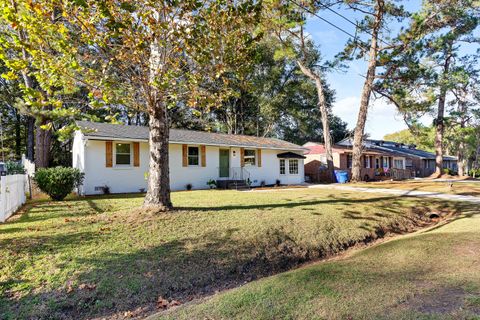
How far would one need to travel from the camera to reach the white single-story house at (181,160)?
1338cm

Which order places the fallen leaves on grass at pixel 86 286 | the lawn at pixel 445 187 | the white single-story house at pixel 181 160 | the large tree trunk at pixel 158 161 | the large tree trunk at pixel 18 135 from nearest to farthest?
1. the fallen leaves on grass at pixel 86 286
2. the large tree trunk at pixel 158 161
3. the white single-story house at pixel 181 160
4. the lawn at pixel 445 187
5. the large tree trunk at pixel 18 135

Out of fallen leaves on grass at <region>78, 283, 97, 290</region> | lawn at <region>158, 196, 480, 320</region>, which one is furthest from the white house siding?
lawn at <region>158, 196, 480, 320</region>

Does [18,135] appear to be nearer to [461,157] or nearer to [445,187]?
[445,187]

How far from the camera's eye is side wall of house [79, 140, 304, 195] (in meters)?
13.2

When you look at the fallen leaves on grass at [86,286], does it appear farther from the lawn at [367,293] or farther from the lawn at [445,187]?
the lawn at [445,187]

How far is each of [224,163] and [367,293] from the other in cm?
1471

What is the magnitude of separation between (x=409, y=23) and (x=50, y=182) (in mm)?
20920

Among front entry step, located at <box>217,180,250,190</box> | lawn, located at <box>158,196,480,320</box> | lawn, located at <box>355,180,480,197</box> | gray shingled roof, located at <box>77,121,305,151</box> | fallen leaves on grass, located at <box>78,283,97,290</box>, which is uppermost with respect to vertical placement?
gray shingled roof, located at <box>77,121,305,151</box>

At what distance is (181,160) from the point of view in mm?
16125

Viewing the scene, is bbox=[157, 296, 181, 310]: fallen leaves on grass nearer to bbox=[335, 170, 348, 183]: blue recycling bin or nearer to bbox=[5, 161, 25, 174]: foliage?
bbox=[5, 161, 25, 174]: foliage

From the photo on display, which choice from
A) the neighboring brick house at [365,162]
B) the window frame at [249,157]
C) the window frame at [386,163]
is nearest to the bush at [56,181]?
the window frame at [249,157]

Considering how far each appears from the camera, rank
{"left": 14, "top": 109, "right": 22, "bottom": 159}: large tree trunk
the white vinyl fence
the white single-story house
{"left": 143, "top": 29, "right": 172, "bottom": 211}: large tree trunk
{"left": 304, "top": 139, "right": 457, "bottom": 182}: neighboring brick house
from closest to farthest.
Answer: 1. the white vinyl fence
2. {"left": 143, "top": 29, "right": 172, "bottom": 211}: large tree trunk
3. the white single-story house
4. {"left": 304, "top": 139, "right": 457, "bottom": 182}: neighboring brick house
5. {"left": 14, "top": 109, "right": 22, "bottom": 159}: large tree trunk

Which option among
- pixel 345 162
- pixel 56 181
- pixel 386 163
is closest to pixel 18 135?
pixel 56 181

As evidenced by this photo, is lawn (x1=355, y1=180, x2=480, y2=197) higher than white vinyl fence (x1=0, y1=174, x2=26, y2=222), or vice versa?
white vinyl fence (x1=0, y1=174, x2=26, y2=222)
